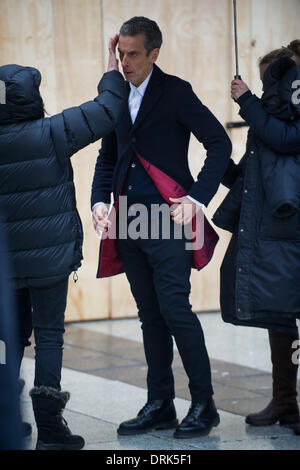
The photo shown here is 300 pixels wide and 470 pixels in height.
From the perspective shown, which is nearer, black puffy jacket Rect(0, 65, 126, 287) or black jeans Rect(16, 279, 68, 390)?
black puffy jacket Rect(0, 65, 126, 287)

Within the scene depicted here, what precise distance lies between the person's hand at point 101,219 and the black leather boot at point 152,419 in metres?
0.80

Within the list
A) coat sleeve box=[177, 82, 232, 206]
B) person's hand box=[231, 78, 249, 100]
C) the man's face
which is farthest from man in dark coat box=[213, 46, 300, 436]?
the man's face

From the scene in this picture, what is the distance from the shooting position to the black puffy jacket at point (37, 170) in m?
3.88

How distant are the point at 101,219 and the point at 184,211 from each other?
0.37 metres

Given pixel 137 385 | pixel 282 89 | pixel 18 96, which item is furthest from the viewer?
pixel 137 385

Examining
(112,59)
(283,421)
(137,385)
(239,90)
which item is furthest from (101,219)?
(137,385)

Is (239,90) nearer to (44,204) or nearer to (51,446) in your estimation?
(44,204)

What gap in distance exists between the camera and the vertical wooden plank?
6801 mm

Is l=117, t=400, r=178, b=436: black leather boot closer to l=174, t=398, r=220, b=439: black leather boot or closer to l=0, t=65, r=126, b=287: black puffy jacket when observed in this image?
l=174, t=398, r=220, b=439: black leather boot

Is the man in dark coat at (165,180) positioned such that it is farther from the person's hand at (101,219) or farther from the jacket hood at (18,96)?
the jacket hood at (18,96)

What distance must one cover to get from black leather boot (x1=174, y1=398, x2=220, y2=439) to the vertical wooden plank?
283 centimetres

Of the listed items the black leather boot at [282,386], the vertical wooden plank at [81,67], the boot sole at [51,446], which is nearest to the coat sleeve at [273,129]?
the black leather boot at [282,386]

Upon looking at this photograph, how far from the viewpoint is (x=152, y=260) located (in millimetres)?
4277

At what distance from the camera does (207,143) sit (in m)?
4.23
